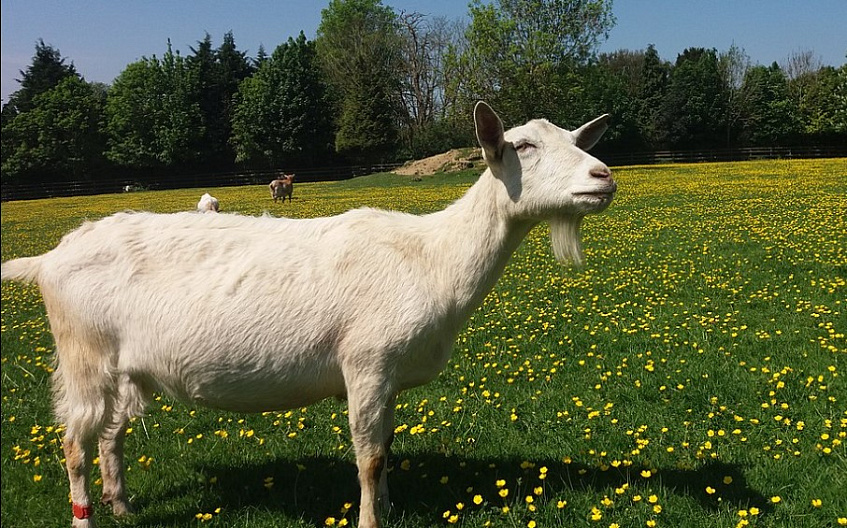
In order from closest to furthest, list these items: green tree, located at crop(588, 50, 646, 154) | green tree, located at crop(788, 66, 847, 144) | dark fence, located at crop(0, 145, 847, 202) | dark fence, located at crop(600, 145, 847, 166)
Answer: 1. dark fence, located at crop(0, 145, 847, 202)
2. green tree, located at crop(588, 50, 646, 154)
3. dark fence, located at crop(600, 145, 847, 166)
4. green tree, located at crop(788, 66, 847, 144)

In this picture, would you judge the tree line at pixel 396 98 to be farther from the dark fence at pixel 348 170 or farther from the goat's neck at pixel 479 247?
the goat's neck at pixel 479 247

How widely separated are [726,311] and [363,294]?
20.4 feet

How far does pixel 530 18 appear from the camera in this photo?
141 feet

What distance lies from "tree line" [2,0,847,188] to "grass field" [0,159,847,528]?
33.9 metres

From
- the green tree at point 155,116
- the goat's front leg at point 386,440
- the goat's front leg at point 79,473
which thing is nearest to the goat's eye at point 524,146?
the goat's front leg at point 386,440

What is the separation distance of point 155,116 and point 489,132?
56649 mm

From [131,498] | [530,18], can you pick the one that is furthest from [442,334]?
[530,18]

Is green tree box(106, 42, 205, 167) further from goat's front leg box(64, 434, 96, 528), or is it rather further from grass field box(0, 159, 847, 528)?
goat's front leg box(64, 434, 96, 528)

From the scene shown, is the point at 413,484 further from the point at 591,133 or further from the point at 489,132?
the point at 591,133

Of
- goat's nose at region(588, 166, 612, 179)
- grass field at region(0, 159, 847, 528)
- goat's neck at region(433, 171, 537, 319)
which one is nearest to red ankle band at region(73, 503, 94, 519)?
grass field at region(0, 159, 847, 528)

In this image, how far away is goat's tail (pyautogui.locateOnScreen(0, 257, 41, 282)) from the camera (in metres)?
3.86

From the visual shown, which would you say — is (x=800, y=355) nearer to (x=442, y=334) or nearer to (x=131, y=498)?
(x=442, y=334)

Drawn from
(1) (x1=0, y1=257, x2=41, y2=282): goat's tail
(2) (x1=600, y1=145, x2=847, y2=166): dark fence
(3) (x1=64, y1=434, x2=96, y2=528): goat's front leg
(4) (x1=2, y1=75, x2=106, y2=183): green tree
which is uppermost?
(4) (x1=2, y1=75, x2=106, y2=183): green tree

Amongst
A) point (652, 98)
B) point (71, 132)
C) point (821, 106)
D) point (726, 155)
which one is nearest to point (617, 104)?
point (652, 98)
